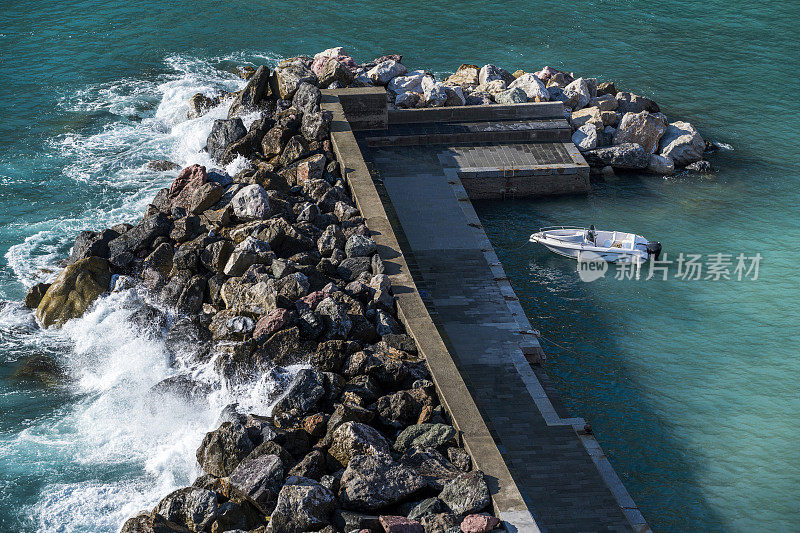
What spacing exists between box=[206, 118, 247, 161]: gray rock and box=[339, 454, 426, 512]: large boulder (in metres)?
15.0

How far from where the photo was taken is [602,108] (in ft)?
102

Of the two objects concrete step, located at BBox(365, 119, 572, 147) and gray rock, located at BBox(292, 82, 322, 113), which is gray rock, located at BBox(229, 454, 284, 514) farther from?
concrete step, located at BBox(365, 119, 572, 147)

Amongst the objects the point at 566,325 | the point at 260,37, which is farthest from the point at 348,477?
the point at 260,37

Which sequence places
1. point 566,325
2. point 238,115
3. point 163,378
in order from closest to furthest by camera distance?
1. point 163,378
2. point 566,325
3. point 238,115

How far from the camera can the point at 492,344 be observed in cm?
1986

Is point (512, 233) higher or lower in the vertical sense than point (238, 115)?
lower

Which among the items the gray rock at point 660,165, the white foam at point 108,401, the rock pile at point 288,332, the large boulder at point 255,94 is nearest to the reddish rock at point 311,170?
the rock pile at point 288,332

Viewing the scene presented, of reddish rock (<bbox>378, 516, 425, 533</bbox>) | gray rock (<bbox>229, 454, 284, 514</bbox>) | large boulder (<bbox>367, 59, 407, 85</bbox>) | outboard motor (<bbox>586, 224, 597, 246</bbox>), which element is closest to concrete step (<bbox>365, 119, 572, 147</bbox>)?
large boulder (<bbox>367, 59, 407, 85</bbox>)

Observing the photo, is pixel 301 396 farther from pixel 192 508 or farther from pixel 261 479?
pixel 192 508

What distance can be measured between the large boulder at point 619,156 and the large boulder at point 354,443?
57.5ft

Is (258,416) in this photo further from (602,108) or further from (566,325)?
(602,108)

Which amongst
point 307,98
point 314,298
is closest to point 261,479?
point 314,298

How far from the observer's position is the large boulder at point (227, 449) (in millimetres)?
14758

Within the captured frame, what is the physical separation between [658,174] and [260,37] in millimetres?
19714
